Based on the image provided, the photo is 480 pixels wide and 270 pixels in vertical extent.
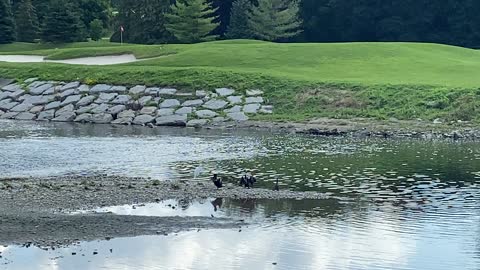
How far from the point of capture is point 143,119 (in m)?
50.1

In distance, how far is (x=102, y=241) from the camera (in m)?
21.6

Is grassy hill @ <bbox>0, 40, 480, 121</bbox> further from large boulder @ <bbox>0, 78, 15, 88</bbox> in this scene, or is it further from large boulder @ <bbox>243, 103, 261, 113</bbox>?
large boulder @ <bbox>243, 103, 261, 113</bbox>

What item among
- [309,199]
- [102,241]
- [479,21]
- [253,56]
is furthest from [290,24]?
[102,241]

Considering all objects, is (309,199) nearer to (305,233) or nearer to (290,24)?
(305,233)

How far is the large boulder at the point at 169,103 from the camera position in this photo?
51.7 metres

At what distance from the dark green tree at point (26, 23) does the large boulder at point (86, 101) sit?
3084cm

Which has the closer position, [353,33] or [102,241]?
[102,241]

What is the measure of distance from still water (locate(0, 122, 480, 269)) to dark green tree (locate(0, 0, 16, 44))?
3488 centimetres

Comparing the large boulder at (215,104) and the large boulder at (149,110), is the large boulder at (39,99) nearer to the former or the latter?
the large boulder at (149,110)

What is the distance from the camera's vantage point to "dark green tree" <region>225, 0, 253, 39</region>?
82062mm

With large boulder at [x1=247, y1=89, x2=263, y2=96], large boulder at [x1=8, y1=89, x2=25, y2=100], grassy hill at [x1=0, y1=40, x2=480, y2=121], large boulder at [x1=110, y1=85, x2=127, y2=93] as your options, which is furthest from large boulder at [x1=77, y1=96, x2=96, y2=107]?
large boulder at [x1=247, y1=89, x2=263, y2=96]

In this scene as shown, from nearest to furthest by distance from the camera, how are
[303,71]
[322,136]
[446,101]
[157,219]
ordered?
1. [157,219]
2. [322,136]
3. [446,101]
4. [303,71]

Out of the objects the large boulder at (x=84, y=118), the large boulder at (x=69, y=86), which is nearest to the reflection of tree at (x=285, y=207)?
the large boulder at (x=84, y=118)

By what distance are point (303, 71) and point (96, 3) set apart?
44.5 metres
